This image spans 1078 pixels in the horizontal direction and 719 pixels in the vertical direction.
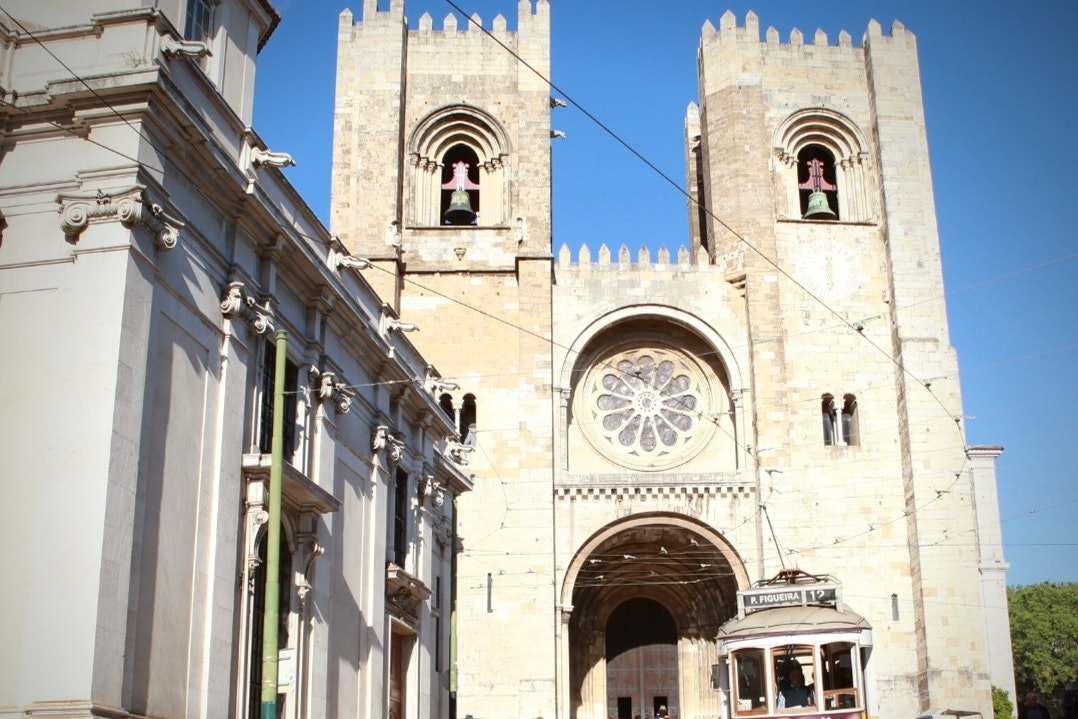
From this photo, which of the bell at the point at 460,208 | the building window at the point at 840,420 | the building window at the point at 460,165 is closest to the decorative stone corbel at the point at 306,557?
the bell at the point at 460,208

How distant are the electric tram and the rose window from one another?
57.3 feet

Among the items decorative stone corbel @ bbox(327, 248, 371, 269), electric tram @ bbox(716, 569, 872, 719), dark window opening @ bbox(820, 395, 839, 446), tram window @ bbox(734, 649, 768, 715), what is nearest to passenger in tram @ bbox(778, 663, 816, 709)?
electric tram @ bbox(716, 569, 872, 719)

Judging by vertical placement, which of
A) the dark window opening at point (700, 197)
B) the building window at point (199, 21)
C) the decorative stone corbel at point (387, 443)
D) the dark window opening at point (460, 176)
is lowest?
the decorative stone corbel at point (387, 443)

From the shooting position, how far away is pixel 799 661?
18.4m

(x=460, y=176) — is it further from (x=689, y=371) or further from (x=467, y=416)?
(x=689, y=371)

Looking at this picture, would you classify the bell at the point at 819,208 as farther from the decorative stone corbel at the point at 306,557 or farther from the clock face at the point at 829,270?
the decorative stone corbel at the point at 306,557

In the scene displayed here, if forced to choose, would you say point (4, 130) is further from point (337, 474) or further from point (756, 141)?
point (756, 141)

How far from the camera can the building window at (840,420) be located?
1409 inches

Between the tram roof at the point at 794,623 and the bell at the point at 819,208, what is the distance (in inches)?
779

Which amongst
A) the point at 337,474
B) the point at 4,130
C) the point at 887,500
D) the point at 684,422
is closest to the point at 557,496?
the point at 684,422

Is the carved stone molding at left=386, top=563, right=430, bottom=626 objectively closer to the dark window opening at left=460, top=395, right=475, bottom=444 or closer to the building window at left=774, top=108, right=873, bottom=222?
the dark window opening at left=460, top=395, right=475, bottom=444

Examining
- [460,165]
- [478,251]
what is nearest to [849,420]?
[478,251]

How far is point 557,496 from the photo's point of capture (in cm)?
3469

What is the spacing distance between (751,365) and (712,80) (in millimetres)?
8752
